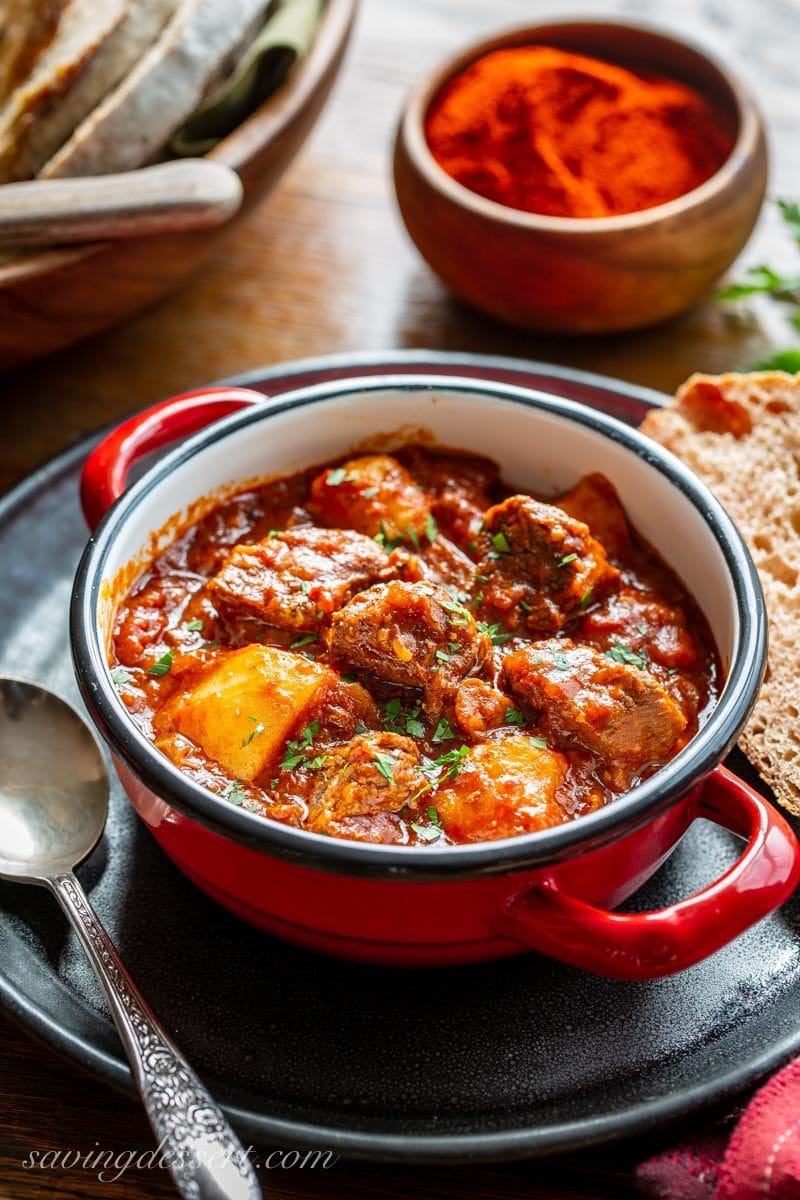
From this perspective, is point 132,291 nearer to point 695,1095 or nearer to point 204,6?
point 204,6

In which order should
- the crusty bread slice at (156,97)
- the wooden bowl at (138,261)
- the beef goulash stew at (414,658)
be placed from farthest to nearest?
1. the crusty bread slice at (156,97)
2. the wooden bowl at (138,261)
3. the beef goulash stew at (414,658)

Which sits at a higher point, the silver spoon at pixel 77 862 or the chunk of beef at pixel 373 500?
the chunk of beef at pixel 373 500

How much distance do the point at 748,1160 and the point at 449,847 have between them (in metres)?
0.72

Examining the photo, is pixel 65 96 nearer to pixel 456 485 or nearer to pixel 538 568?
pixel 456 485

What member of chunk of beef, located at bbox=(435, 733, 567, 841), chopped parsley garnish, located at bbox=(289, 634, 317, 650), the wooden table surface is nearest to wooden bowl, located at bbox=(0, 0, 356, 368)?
the wooden table surface

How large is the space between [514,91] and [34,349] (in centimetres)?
176

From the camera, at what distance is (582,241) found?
12.1 feet

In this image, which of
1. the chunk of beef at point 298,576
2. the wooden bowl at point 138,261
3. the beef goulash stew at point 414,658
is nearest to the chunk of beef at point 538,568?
the beef goulash stew at point 414,658

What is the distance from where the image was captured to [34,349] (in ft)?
12.1

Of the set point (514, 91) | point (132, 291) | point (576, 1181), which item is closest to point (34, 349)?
point (132, 291)

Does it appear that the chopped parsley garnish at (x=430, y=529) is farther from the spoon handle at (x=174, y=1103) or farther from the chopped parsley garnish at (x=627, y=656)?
the spoon handle at (x=174, y=1103)

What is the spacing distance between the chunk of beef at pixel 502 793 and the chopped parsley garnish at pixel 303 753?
25 centimetres

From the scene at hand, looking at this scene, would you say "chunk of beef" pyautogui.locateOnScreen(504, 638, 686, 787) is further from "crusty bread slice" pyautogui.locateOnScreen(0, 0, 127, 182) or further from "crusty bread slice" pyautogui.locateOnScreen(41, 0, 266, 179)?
"crusty bread slice" pyautogui.locateOnScreen(0, 0, 127, 182)

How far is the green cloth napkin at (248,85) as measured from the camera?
3.88 metres
